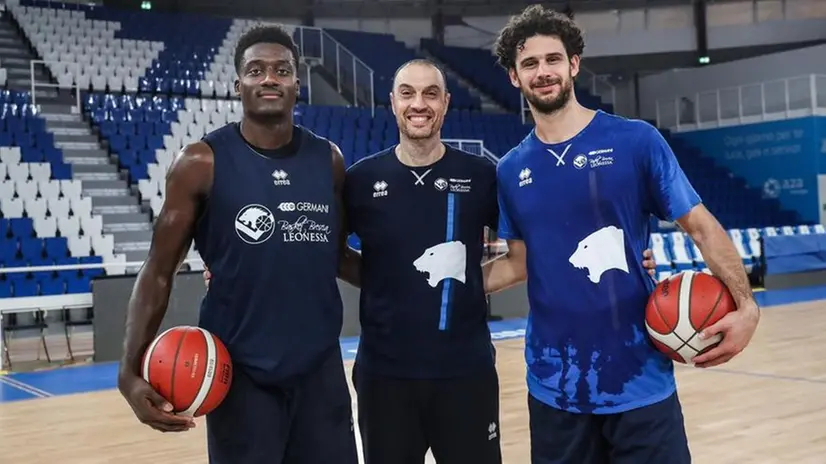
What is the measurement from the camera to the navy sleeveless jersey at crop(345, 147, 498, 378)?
7.91 feet

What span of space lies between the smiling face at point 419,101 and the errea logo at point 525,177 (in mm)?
409

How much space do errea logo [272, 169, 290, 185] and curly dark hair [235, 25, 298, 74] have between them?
0.97 ft

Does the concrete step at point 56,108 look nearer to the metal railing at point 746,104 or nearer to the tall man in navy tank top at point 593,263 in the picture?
the tall man in navy tank top at point 593,263

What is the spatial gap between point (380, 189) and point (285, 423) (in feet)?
2.54

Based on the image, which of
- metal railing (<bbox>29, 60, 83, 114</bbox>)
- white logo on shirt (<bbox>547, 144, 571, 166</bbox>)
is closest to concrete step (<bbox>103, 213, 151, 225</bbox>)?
metal railing (<bbox>29, 60, 83, 114</bbox>)

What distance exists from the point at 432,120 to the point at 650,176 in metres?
0.73

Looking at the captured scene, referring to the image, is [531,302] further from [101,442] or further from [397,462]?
[101,442]

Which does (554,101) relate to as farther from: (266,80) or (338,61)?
(338,61)

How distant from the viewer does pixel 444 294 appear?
2428mm

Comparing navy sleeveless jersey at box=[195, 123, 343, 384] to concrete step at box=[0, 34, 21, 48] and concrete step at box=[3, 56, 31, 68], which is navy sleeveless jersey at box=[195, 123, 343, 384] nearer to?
concrete step at box=[3, 56, 31, 68]

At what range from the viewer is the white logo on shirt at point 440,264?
2.43m

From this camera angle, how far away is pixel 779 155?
56.6ft

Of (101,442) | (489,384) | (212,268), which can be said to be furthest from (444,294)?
(101,442)

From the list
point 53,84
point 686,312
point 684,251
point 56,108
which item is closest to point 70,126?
point 56,108
